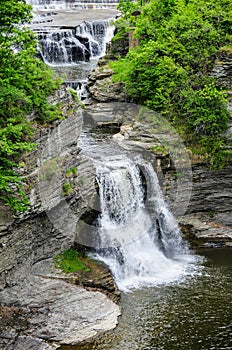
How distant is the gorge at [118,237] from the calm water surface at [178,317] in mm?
35

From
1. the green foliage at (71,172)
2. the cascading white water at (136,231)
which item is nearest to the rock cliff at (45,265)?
the green foliage at (71,172)

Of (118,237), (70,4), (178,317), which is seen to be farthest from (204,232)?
(70,4)

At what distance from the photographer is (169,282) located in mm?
18859

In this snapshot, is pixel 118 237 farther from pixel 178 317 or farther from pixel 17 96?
pixel 17 96

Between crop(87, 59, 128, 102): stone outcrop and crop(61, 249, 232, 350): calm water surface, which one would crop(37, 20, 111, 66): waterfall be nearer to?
crop(87, 59, 128, 102): stone outcrop

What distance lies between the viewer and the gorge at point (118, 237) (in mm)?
15969

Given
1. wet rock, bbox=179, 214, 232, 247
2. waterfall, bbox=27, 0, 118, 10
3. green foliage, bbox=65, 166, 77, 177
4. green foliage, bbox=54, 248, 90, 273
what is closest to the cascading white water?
wet rock, bbox=179, 214, 232, 247

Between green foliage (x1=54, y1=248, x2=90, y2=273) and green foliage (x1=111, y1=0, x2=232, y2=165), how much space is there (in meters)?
8.01

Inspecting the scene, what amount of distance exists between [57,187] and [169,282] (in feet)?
18.5

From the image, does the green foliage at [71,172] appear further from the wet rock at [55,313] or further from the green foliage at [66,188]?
the wet rock at [55,313]

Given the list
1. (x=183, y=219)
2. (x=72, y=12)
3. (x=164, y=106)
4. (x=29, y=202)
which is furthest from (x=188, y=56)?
(x=72, y=12)

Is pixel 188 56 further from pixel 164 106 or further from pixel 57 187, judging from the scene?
pixel 57 187

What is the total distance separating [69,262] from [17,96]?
6475 millimetres

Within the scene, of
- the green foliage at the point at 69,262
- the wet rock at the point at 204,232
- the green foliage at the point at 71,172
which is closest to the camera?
the green foliage at the point at 69,262
